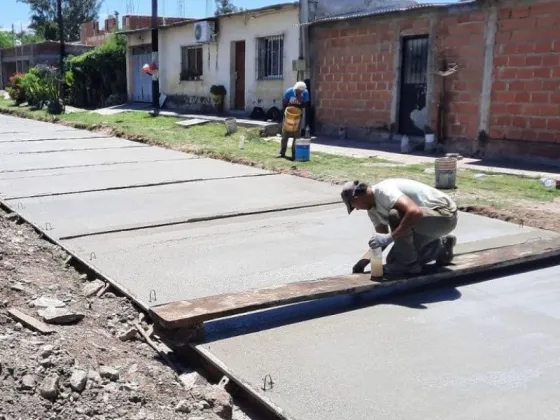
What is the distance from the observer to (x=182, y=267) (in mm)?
5820

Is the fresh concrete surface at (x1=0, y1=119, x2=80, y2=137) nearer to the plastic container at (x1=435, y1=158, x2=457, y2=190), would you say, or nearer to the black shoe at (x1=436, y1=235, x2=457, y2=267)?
the plastic container at (x1=435, y1=158, x2=457, y2=190)

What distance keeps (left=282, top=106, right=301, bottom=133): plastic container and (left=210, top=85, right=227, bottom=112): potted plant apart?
9786 millimetres

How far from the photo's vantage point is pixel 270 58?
20047 millimetres

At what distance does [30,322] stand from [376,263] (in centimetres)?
245

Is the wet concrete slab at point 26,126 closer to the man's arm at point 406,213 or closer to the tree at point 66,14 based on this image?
the man's arm at point 406,213

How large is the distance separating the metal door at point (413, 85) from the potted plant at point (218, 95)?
864cm

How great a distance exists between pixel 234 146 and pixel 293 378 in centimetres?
1130

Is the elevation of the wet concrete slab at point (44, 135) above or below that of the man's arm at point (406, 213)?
below

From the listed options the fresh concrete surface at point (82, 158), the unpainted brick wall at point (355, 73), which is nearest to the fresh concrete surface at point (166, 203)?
the fresh concrete surface at point (82, 158)

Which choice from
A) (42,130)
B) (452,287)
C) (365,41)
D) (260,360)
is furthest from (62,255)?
(42,130)

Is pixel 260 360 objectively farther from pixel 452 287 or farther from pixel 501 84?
pixel 501 84

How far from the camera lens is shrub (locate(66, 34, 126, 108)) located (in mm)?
30203

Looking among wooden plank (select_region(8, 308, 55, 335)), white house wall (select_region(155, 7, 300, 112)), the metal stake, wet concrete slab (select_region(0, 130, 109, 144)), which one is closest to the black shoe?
the metal stake

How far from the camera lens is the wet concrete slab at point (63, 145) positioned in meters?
14.5
